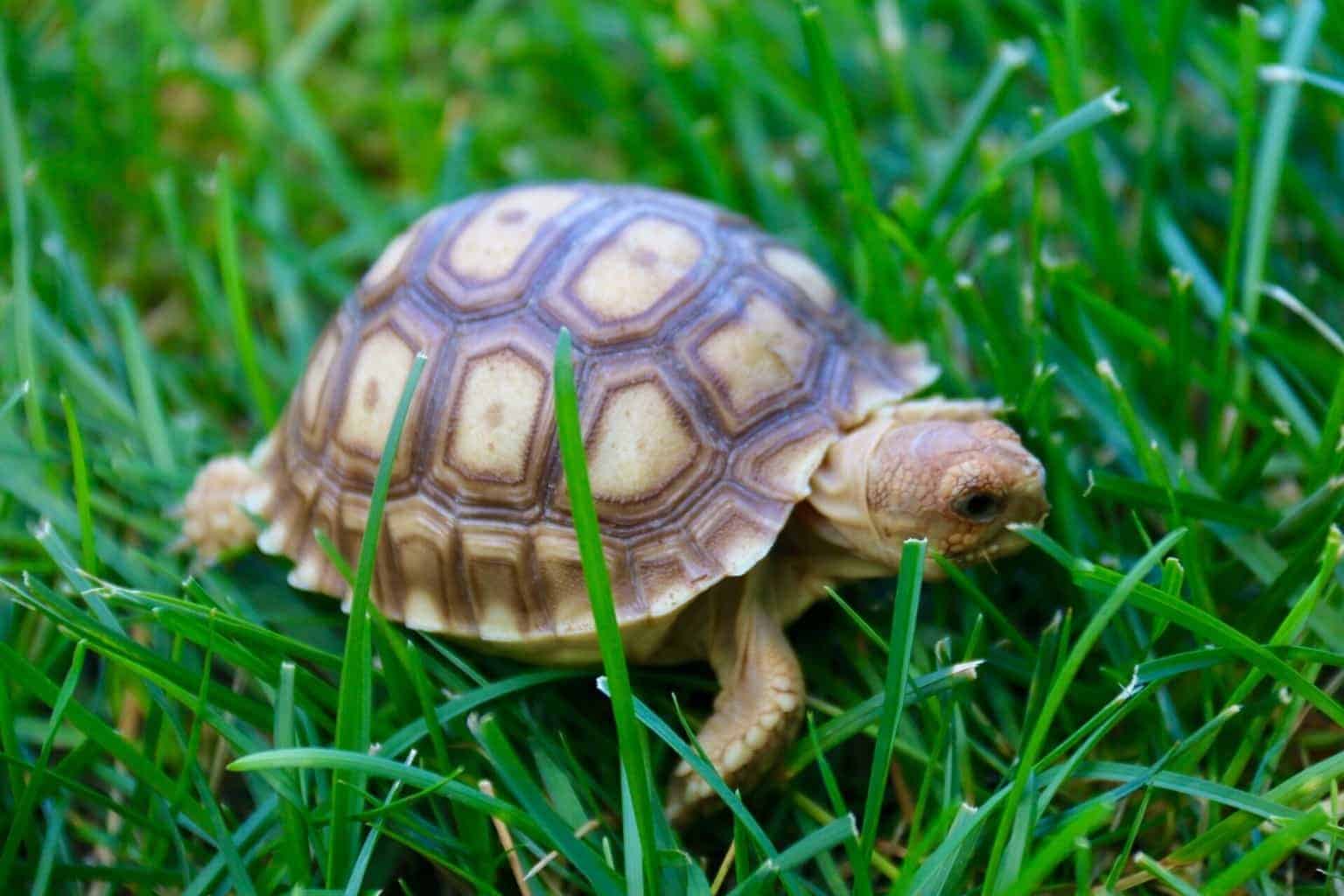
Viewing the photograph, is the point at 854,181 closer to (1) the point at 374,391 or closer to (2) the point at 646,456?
(2) the point at 646,456

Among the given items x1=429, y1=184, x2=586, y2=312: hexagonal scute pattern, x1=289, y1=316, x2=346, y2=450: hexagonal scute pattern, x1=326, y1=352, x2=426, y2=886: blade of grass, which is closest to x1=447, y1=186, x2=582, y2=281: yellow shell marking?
x1=429, y1=184, x2=586, y2=312: hexagonal scute pattern

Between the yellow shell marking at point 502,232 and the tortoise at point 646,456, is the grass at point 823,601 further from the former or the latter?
the yellow shell marking at point 502,232

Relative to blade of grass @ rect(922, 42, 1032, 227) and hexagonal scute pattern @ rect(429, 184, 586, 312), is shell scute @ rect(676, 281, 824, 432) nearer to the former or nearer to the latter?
hexagonal scute pattern @ rect(429, 184, 586, 312)

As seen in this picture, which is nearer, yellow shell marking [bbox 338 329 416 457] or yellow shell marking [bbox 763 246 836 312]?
yellow shell marking [bbox 338 329 416 457]

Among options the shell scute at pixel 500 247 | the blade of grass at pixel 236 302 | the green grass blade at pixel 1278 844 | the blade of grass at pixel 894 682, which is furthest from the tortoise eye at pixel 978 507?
the blade of grass at pixel 236 302

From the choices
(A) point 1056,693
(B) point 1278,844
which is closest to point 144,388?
(A) point 1056,693

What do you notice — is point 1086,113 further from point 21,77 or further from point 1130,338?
point 21,77
